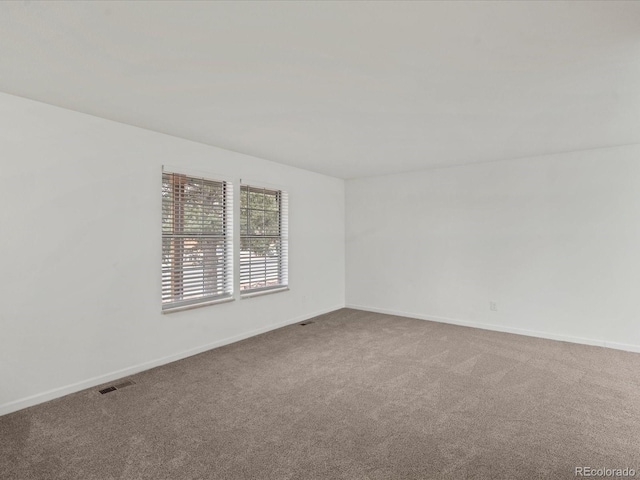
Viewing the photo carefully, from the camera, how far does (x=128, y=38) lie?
6.15 ft

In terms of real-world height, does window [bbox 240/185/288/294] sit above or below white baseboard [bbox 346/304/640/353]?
above

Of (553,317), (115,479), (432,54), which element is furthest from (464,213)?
(115,479)

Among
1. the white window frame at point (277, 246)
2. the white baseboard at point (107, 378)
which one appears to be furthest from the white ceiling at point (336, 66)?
the white baseboard at point (107, 378)

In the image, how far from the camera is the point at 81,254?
301 centimetres

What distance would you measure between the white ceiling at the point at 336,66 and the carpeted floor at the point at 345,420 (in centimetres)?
241

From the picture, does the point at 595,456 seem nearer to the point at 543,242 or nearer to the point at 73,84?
the point at 543,242

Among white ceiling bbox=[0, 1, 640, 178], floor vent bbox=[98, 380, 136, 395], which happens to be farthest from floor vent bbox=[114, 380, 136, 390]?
white ceiling bbox=[0, 1, 640, 178]

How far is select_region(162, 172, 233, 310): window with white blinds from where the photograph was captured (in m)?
3.68

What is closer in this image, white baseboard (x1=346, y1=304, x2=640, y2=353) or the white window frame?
white baseboard (x1=346, y1=304, x2=640, y2=353)

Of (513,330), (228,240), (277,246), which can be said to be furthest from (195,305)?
(513,330)

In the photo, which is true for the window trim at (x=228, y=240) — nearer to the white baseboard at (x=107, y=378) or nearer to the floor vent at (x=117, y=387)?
the white baseboard at (x=107, y=378)

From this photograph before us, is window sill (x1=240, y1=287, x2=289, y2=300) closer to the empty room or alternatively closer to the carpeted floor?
the empty room

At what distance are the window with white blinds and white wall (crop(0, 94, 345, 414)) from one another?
13cm

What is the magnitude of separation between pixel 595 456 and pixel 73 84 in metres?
4.22
